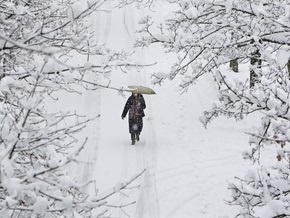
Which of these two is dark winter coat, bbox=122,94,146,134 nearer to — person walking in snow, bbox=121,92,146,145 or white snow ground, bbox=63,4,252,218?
person walking in snow, bbox=121,92,146,145

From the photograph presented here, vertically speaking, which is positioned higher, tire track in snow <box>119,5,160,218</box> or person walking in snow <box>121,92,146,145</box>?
person walking in snow <box>121,92,146,145</box>

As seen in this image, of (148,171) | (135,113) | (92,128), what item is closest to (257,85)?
(148,171)

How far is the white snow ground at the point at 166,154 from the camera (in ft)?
33.6

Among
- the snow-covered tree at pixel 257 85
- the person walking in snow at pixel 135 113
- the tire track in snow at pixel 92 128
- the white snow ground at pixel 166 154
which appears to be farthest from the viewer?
the person walking in snow at pixel 135 113

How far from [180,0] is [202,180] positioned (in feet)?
15.7

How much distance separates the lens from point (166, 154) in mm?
12953

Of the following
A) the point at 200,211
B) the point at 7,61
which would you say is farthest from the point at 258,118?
the point at 7,61

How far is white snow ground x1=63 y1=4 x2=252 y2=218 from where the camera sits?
1024cm

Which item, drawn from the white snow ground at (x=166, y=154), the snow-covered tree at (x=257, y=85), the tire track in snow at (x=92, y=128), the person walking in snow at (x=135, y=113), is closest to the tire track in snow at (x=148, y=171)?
the white snow ground at (x=166, y=154)

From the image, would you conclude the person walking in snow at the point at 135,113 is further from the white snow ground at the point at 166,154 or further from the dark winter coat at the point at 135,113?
the white snow ground at the point at 166,154

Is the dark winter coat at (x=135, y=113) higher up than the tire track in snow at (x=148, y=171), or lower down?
higher up

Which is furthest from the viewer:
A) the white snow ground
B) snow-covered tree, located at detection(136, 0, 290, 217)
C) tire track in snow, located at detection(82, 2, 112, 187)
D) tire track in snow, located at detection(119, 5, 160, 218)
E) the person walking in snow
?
the person walking in snow

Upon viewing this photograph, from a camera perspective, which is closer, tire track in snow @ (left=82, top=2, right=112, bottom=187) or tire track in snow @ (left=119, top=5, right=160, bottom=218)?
tire track in snow @ (left=119, top=5, right=160, bottom=218)

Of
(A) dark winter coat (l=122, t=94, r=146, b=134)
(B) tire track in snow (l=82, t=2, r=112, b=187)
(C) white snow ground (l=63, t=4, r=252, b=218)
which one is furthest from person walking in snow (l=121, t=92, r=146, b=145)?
(B) tire track in snow (l=82, t=2, r=112, b=187)
